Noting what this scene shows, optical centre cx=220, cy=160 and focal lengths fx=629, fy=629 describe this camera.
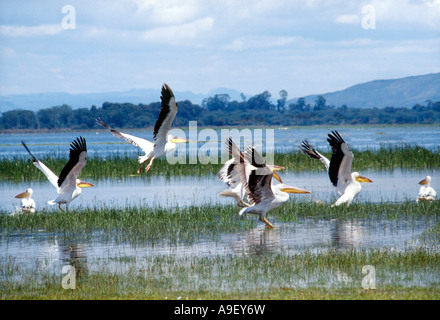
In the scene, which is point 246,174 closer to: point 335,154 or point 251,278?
point 251,278

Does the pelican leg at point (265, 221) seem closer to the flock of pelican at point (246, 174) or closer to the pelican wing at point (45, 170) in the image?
the flock of pelican at point (246, 174)

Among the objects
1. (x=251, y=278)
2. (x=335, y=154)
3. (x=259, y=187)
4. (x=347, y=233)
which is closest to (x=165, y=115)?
(x=259, y=187)

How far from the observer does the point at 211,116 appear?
120m

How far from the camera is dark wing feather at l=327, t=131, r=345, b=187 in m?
11.9

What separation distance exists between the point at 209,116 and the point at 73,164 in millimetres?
106591

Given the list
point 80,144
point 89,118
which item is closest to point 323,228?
point 80,144

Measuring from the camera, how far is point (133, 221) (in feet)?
38.5

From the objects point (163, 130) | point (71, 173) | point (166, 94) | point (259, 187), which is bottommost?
point (259, 187)

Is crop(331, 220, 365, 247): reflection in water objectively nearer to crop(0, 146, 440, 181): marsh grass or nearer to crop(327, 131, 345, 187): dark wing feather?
crop(327, 131, 345, 187): dark wing feather

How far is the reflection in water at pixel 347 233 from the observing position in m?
9.70

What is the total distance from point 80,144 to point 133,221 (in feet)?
5.68

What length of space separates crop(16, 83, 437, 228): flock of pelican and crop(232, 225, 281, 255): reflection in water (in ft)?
1.01

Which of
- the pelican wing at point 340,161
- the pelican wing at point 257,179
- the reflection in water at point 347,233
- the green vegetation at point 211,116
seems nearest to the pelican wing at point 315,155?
the pelican wing at point 340,161
